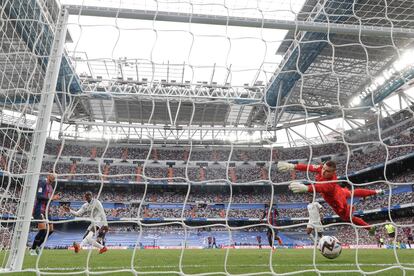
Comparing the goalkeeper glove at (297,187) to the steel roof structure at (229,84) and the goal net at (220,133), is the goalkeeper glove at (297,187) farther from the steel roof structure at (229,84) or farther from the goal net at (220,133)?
the goal net at (220,133)

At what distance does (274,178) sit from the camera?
108 ft

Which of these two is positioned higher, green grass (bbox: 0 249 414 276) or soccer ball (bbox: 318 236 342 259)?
soccer ball (bbox: 318 236 342 259)

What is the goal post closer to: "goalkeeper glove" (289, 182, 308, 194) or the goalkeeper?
"goalkeeper glove" (289, 182, 308, 194)

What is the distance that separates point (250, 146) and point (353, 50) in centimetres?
1914

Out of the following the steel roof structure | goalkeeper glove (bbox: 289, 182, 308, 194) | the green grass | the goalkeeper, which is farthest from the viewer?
the green grass

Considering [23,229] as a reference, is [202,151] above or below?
above

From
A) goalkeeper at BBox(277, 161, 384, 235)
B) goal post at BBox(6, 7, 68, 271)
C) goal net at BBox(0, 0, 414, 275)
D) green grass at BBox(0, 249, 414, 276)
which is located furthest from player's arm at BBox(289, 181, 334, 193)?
goal post at BBox(6, 7, 68, 271)

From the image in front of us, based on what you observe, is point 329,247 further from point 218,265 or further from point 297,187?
point 297,187

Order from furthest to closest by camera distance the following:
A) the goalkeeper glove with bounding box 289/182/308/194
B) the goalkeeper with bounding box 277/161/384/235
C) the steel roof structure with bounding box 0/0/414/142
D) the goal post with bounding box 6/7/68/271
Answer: the goalkeeper with bounding box 277/161/384/235 < the steel roof structure with bounding box 0/0/414/142 < the goalkeeper glove with bounding box 289/182/308/194 < the goal post with bounding box 6/7/68/271

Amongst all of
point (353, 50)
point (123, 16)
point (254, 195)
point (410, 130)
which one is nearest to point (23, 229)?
point (123, 16)

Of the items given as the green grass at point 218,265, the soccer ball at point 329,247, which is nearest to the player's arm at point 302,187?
the green grass at point 218,265

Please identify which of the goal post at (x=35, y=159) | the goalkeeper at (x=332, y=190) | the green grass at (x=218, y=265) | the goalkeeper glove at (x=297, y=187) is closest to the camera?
the goal post at (x=35, y=159)


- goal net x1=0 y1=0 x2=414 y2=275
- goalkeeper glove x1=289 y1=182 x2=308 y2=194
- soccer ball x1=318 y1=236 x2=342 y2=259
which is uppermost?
goal net x1=0 y1=0 x2=414 y2=275

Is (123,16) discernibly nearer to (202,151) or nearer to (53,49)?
(53,49)
